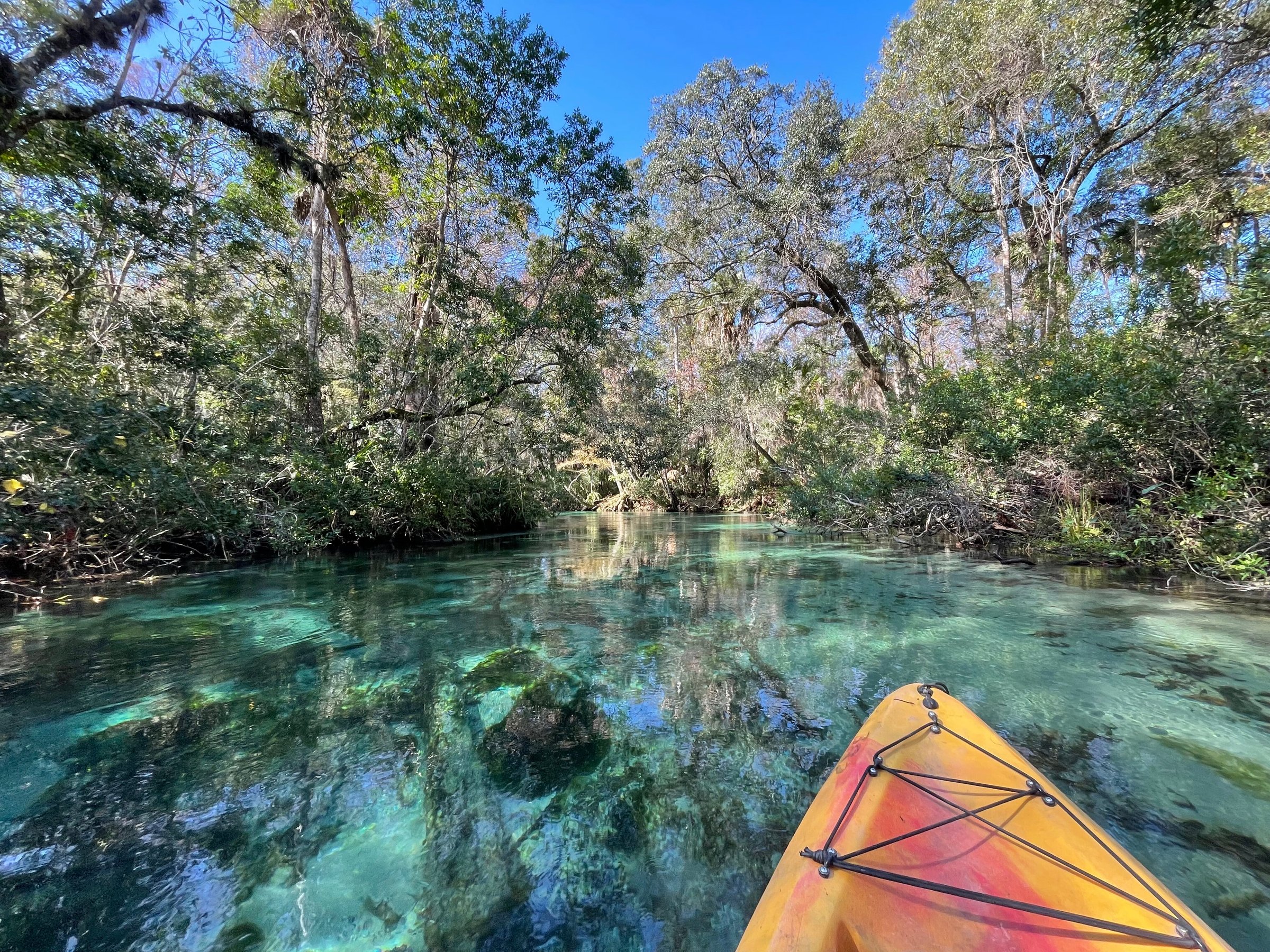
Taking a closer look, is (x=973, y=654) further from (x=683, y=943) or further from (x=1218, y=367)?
(x=1218, y=367)

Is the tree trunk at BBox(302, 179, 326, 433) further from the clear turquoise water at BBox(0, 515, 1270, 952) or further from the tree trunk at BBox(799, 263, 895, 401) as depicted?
the tree trunk at BBox(799, 263, 895, 401)

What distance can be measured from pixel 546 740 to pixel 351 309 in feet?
38.0

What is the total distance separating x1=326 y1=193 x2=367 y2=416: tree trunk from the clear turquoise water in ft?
18.2

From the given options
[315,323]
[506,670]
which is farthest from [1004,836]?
[315,323]

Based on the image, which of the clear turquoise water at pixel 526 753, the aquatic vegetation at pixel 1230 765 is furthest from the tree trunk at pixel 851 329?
the aquatic vegetation at pixel 1230 765

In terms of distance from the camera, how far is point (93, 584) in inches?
252

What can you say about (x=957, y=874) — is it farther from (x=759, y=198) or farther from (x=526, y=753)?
(x=759, y=198)

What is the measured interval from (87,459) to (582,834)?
563 cm

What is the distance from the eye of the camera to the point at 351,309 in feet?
37.3

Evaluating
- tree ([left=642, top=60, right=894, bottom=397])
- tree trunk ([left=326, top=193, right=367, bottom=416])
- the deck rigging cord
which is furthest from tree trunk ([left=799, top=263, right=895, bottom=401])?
the deck rigging cord

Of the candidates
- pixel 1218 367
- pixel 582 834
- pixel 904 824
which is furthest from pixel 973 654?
pixel 1218 367

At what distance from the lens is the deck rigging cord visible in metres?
1.14

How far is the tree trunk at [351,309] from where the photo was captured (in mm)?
9906

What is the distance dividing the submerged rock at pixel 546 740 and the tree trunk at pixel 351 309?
28.5 ft
